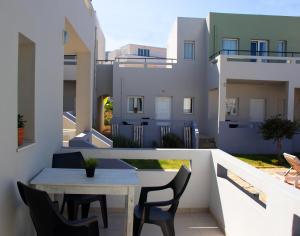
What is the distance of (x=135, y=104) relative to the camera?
60.8 feet

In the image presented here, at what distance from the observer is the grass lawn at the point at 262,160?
12.3m

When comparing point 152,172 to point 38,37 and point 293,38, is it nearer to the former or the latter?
point 38,37

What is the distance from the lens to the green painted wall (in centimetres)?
1816

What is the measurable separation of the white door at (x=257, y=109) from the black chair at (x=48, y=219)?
1657 cm

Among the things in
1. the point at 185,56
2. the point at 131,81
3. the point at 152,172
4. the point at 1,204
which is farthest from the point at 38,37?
the point at 185,56

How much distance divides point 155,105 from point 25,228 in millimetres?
14670

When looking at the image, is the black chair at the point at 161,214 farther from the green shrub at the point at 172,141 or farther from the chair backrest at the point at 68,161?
the green shrub at the point at 172,141

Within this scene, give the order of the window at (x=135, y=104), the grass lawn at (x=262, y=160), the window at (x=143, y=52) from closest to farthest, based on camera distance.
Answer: the grass lawn at (x=262, y=160)
the window at (x=135, y=104)
the window at (x=143, y=52)

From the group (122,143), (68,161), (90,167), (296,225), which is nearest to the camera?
(296,225)

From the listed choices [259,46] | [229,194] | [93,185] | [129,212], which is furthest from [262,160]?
[93,185]

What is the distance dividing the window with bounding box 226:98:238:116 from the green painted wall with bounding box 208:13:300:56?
279cm

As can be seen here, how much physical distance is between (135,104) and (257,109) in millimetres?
6745

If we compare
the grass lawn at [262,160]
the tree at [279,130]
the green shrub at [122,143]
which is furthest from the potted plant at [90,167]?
the tree at [279,130]

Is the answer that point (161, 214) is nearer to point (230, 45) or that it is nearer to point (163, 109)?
point (163, 109)
